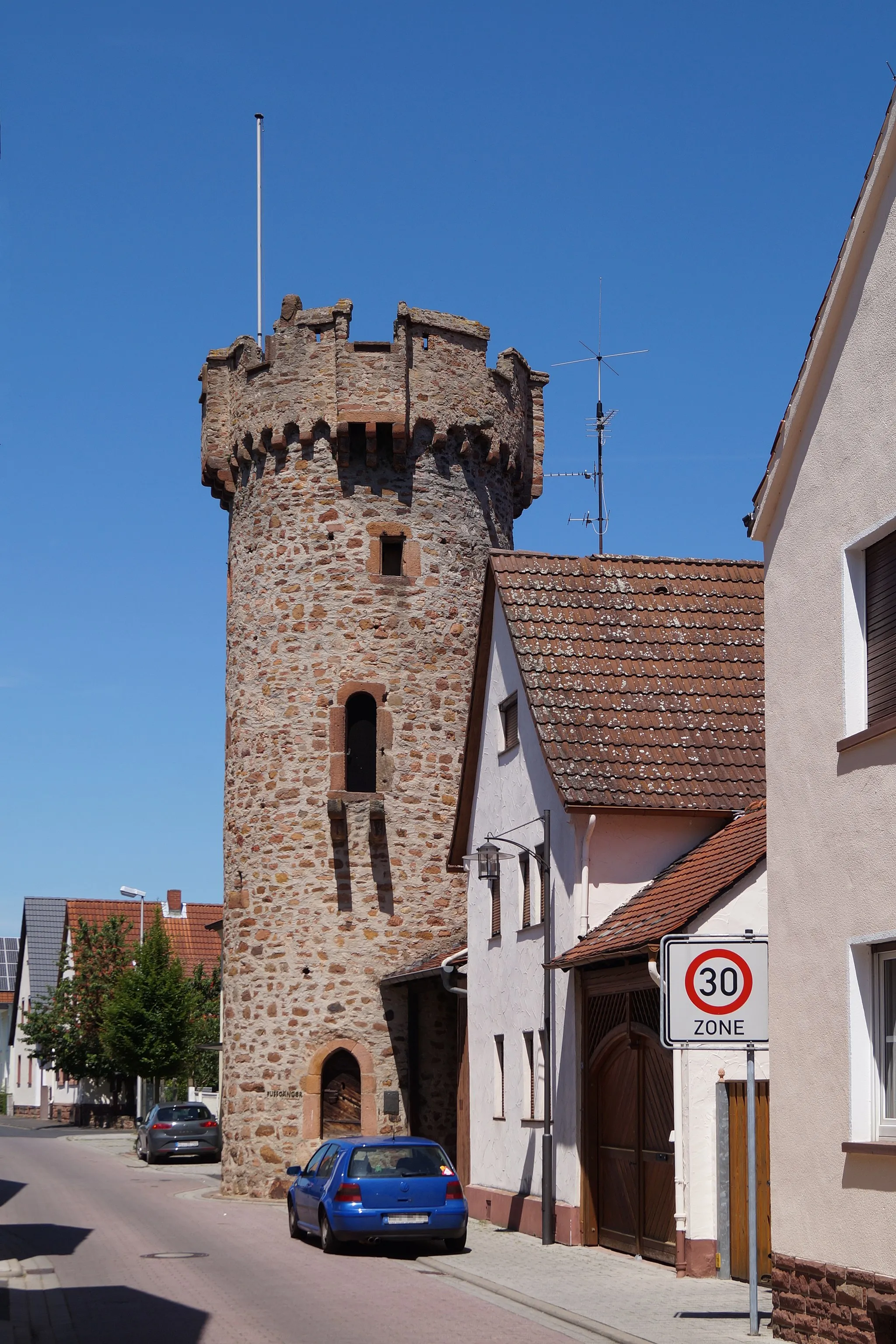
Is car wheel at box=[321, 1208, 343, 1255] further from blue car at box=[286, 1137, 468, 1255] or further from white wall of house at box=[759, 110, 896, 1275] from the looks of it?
white wall of house at box=[759, 110, 896, 1275]

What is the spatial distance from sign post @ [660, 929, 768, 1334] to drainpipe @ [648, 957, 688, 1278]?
445 centimetres

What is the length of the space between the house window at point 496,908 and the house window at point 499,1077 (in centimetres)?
143

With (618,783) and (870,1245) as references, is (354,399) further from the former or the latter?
(870,1245)

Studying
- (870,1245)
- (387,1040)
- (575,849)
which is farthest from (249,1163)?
(870,1245)

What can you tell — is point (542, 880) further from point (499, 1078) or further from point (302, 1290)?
point (302, 1290)

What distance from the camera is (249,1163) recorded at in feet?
95.9

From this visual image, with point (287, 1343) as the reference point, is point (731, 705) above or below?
above

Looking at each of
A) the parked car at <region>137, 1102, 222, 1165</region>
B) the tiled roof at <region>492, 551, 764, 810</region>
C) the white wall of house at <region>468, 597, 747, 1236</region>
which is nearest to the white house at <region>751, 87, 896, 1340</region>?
the white wall of house at <region>468, 597, 747, 1236</region>

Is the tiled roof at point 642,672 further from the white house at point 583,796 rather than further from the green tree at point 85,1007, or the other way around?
the green tree at point 85,1007

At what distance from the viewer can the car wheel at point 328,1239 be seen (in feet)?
64.7

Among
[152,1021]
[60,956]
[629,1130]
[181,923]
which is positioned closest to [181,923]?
[181,923]

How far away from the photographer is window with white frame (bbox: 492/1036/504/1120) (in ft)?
79.5

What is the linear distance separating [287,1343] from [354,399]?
1998cm

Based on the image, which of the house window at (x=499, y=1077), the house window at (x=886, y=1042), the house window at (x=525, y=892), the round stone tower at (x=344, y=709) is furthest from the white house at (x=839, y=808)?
the round stone tower at (x=344, y=709)
